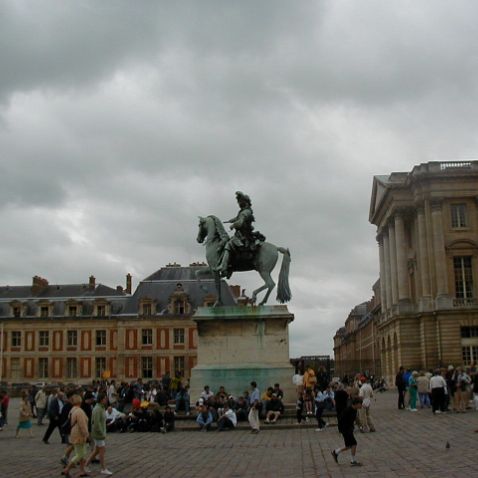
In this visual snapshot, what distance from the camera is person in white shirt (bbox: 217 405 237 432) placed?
21.3 metres

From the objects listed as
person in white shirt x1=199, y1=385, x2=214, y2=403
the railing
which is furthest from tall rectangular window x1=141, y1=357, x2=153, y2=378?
person in white shirt x1=199, y1=385, x2=214, y2=403

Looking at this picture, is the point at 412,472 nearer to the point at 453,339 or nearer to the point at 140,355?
the point at 453,339

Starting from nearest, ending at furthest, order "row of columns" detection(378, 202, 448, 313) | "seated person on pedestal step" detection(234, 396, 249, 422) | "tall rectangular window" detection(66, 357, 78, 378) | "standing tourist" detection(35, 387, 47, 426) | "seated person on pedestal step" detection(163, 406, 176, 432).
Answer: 1. "seated person on pedestal step" detection(163, 406, 176, 432)
2. "seated person on pedestal step" detection(234, 396, 249, 422)
3. "standing tourist" detection(35, 387, 47, 426)
4. "row of columns" detection(378, 202, 448, 313)
5. "tall rectangular window" detection(66, 357, 78, 378)

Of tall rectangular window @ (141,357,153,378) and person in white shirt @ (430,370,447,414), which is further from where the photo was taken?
tall rectangular window @ (141,357,153,378)

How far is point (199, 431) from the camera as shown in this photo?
2170 centimetres

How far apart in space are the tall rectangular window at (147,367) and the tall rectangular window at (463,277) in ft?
96.6

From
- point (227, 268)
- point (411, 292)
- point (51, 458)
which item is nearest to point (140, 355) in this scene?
point (411, 292)

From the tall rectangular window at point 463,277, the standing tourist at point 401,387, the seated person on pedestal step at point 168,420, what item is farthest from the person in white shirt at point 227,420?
the tall rectangular window at point 463,277

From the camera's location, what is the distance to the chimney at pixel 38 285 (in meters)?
78.7

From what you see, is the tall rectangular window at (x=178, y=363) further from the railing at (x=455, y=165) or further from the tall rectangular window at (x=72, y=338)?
the railing at (x=455, y=165)

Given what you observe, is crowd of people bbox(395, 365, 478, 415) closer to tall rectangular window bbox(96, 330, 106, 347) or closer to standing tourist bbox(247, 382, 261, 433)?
standing tourist bbox(247, 382, 261, 433)

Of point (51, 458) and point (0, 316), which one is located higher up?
point (0, 316)

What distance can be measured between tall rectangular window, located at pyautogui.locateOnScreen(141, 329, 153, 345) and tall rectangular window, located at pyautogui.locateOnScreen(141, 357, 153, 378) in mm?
1551

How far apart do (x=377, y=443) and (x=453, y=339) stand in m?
42.5
